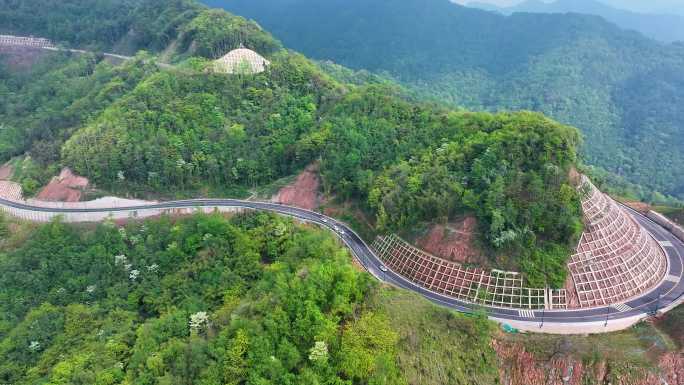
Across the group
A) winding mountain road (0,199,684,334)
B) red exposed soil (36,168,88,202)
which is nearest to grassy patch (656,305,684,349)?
winding mountain road (0,199,684,334)

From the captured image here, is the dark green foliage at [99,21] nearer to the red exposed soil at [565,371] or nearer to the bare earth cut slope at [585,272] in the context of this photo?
the bare earth cut slope at [585,272]

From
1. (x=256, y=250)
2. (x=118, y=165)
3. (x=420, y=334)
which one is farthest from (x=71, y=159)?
(x=420, y=334)

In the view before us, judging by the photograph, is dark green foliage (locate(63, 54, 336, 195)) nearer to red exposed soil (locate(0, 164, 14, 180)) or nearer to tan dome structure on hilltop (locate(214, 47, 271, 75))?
tan dome structure on hilltop (locate(214, 47, 271, 75))

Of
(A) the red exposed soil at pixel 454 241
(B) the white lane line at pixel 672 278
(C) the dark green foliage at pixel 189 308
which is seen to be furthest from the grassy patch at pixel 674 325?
(C) the dark green foliage at pixel 189 308

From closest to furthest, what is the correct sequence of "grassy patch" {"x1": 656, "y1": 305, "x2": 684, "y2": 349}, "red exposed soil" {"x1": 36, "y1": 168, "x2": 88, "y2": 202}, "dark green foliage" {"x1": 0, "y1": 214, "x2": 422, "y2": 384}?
"dark green foliage" {"x1": 0, "y1": 214, "x2": 422, "y2": 384} → "grassy patch" {"x1": 656, "y1": 305, "x2": 684, "y2": 349} → "red exposed soil" {"x1": 36, "y1": 168, "x2": 88, "y2": 202}

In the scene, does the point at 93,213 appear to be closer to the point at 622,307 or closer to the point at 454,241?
the point at 454,241

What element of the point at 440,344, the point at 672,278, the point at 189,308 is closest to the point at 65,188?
the point at 189,308
